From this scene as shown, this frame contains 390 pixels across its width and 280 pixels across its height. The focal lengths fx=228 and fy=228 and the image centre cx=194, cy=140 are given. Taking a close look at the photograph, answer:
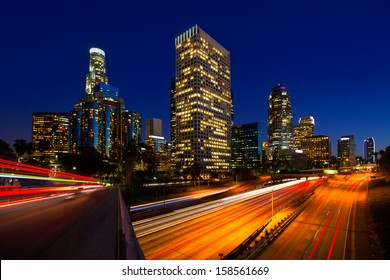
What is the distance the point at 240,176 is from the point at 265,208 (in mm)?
67278

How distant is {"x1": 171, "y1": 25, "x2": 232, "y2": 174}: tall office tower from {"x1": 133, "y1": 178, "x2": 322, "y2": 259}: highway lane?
12914 centimetres

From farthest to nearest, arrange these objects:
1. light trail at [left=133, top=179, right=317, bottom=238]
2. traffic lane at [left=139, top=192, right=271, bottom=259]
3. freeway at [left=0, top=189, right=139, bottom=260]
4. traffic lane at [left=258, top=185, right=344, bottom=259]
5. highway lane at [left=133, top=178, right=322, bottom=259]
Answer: light trail at [left=133, top=179, right=317, bottom=238] < traffic lane at [left=258, top=185, right=344, bottom=259] < highway lane at [left=133, top=178, right=322, bottom=259] < traffic lane at [left=139, top=192, right=271, bottom=259] < freeway at [left=0, top=189, right=139, bottom=260]

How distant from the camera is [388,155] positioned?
62.2 meters

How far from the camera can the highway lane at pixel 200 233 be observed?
20.2 metres

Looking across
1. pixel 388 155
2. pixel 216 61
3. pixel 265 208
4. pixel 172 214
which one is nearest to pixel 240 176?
pixel 388 155

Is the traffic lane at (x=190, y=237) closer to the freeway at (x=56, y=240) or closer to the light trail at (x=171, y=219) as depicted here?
the light trail at (x=171, y=219)

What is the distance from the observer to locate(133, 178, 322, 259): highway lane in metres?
20.2

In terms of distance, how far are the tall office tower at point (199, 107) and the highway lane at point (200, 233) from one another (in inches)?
5084

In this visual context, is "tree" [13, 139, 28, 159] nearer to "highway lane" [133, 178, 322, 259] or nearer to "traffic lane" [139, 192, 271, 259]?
"highway lane" [133, 178, 322, 259]

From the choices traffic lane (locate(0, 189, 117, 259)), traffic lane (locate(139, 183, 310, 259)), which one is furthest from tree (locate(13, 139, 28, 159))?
traffic lane (locate(0, 189, 117, 259))

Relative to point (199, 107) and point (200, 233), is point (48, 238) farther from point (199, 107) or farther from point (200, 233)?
point (199, 107)

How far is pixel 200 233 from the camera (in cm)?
2480

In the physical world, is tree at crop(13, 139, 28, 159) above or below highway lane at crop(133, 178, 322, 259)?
above

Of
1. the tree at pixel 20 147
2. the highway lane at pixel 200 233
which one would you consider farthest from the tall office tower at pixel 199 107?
the highway lane at pixel 200 233
